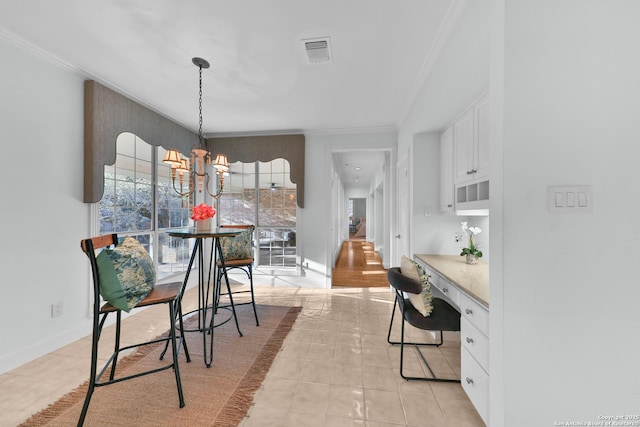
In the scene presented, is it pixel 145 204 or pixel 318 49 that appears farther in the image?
pixel 145 204

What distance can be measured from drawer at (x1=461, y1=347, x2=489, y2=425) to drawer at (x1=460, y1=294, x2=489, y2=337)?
22cm

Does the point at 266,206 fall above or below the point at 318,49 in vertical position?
below

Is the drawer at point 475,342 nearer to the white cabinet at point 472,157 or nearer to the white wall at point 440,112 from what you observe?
the white cabinet at point 472,157

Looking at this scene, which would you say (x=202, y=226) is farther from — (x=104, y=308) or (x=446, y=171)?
(x=446, y=171)

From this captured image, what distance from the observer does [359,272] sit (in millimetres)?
5340

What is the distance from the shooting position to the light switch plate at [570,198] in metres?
1.11

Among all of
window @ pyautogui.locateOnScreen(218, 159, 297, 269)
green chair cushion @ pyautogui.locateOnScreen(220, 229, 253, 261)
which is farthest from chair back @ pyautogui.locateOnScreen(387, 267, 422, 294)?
window @ pyautogui.locateOnScreen(218, 159, 297, 269)

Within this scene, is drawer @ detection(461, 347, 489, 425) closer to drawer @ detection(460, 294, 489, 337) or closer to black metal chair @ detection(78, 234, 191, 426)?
drawer @ detection(460, 294, 489, 337)

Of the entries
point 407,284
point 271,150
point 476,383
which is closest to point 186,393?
point 407,284

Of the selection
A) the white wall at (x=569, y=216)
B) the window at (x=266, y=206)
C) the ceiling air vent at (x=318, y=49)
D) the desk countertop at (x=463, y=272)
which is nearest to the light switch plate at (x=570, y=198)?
the white wall at (x=569, y=216)

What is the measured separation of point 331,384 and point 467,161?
84.6 inches

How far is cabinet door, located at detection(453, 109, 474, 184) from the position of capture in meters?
2.27

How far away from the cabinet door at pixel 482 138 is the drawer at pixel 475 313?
101 cm

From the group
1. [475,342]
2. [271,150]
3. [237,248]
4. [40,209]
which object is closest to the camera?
[475,342]
